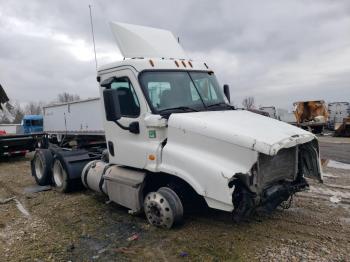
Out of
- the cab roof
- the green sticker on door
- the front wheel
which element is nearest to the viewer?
the front wheel

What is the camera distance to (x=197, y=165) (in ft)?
14.3

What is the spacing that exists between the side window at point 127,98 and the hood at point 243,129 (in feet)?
2.29

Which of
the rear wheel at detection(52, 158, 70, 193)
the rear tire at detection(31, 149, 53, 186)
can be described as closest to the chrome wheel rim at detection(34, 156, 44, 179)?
the rear tire at detection(31, 149, 53, 186)

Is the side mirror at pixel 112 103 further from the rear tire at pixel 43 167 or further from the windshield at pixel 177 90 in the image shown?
the rear tire at pixel 43 167

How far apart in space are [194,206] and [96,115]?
8.46 meters

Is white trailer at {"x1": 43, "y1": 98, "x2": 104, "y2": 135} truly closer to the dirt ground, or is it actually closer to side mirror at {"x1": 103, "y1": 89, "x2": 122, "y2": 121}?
the dirt ground

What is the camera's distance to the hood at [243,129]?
4.03m

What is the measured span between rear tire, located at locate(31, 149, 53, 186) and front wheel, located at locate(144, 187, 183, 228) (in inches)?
170

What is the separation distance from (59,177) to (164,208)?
414 cm

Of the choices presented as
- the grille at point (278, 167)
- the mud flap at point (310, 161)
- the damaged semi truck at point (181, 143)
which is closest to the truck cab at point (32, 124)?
the damaged semi truck at point (181, 143)

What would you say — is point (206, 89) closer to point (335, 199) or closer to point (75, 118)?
point (335, 199)

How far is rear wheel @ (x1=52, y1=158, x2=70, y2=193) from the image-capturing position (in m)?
7.48

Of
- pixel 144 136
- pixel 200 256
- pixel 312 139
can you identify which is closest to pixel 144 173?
pixel 144 136

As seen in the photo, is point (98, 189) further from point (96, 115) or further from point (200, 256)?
point (96, 115)
